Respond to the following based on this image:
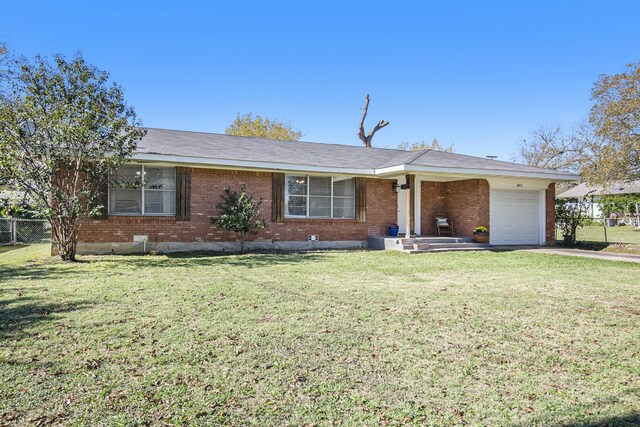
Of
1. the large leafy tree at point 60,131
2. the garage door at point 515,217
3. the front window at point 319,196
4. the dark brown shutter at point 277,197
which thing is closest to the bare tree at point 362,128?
the garage door at point 515,217

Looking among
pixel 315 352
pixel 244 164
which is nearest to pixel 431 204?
pixel 244 164

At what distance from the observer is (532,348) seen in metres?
3.99

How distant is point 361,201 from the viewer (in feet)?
48.4

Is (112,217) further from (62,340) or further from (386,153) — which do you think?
(386,153)

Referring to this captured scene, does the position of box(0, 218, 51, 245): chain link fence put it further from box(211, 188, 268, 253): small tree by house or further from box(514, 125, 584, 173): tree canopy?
box(514, 125, 584, 173): tree canopy

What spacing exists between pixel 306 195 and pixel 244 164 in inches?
102

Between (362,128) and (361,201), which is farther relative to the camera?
(362,128)

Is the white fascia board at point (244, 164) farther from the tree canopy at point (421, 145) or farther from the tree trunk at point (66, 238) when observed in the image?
the tree canopy at point (421, 145)

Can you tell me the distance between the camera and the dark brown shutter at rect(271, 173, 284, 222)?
13.7m

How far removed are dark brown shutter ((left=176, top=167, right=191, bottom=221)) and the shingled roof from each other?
23.9 inches

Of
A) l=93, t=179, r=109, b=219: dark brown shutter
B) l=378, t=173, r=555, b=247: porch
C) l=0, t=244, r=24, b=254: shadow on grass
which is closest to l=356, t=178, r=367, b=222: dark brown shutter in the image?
l=378, t=173, r=555, b=247: porch

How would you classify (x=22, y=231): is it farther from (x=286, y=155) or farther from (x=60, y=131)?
(x=286, y=155)

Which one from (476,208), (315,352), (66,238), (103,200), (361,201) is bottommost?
(315,352)

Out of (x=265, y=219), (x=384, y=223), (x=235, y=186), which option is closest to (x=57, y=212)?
(x=235, y=186)
